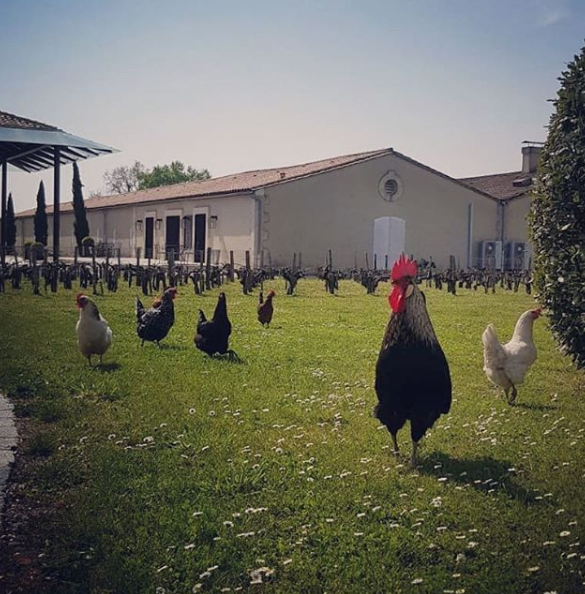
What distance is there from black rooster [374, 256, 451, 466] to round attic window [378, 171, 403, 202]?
30532 millimetres

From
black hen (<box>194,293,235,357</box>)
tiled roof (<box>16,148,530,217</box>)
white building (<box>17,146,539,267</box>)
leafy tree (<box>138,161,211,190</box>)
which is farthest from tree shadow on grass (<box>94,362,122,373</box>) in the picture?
leafy tree (<box>138,161,211,190</box>)

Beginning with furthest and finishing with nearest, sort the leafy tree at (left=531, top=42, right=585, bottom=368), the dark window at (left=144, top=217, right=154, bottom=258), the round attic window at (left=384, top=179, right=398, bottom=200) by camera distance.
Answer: the dark window at (left=144, top=217, right=154, bottom=258) → the round attic window at (left=384, top=179, right=398, bottom=200) → the leafy tree at (left=531, top=42, right=585, bottom=368)

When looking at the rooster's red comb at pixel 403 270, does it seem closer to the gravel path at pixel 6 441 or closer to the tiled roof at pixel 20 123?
the gravel path at pixel 6 441

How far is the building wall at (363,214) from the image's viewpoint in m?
32.3

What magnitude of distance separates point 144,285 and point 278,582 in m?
17.4

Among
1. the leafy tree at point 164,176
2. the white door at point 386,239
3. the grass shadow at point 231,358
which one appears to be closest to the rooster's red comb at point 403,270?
the grass shadow at point 231,358

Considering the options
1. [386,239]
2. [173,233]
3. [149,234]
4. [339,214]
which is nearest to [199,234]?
[173,233]

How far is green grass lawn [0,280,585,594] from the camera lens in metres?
3.51

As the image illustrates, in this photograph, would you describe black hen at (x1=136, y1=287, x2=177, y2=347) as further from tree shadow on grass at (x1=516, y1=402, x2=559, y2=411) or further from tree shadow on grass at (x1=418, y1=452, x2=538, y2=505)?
tree shadow on grass at (x1=418, y1=452, x2=538, y2=505)

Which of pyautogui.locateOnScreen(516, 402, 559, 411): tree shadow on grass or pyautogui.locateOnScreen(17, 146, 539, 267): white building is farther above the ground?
pyautogui.locateOnScreen(17, 146, 539, 267): white building

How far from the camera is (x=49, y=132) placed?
24.7 meters

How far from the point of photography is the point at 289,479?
15.8 ft

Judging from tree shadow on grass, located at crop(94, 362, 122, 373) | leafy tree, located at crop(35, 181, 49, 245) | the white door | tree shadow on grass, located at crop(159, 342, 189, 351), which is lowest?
tree shadow on grass, located at crop(94, 362, 122, 373)

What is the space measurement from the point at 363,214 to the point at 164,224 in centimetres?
1281
